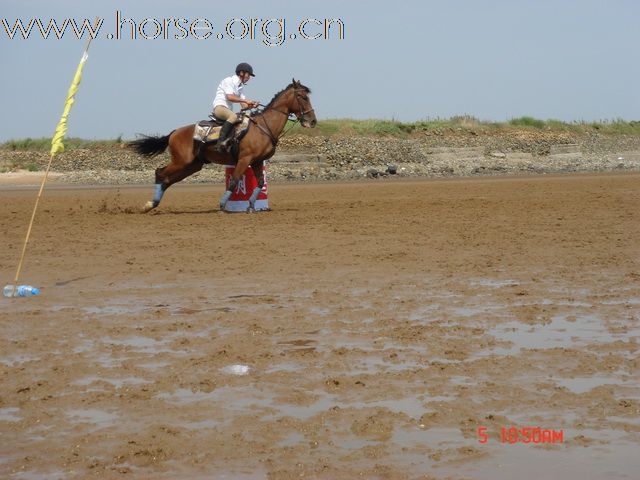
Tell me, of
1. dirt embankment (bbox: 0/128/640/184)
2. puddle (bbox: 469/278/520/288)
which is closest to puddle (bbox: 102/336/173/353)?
puddle (bbox: 469/278/520/288)

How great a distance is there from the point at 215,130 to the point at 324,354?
39.8ft

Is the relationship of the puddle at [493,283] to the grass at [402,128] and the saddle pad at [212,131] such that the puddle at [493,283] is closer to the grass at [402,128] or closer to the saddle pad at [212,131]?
the saddle pad at [212,131]

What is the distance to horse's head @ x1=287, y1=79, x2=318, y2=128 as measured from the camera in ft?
66.3

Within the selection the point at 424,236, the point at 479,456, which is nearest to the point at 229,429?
the point at 479,456

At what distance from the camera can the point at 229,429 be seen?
613 centimetres

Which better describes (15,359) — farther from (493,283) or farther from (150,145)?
(150,145)

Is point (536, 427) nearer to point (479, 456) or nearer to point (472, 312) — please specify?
point (479, 456)

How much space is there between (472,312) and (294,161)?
101 feet

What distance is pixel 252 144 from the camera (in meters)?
19.6

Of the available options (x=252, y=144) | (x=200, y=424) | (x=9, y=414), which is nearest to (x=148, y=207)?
(x=252, y=144)

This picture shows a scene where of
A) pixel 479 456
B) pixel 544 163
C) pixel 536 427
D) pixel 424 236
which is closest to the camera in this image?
pixel 479 456
